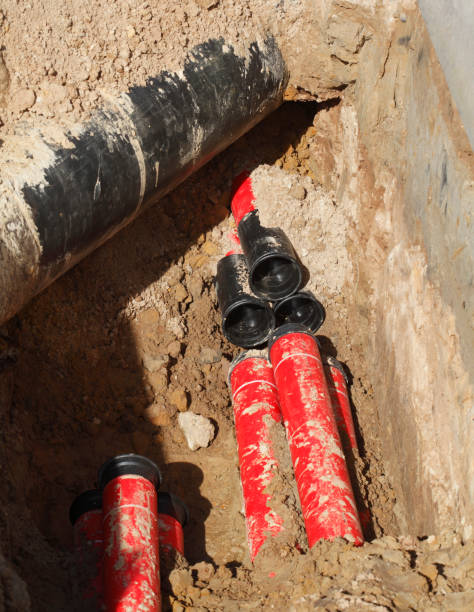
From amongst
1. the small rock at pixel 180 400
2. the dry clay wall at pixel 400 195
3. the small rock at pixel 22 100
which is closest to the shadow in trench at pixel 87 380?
the small rock at pixel 180 400

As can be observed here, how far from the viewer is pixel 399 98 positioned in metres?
4.31

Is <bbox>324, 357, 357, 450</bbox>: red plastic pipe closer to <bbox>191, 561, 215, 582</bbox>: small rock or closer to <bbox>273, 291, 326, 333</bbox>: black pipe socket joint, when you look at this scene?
<bbox>273, 291, 326, 333</bbox>: black pipe socket joint

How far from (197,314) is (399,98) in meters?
2.10

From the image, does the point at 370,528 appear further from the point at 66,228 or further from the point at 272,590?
the point at 66,228

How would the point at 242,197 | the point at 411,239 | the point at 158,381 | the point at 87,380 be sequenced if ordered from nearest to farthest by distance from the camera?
the point at 411,239, the point at 87,380, the point at 158,381, the point at 242,197

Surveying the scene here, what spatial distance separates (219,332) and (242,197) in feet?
3.57

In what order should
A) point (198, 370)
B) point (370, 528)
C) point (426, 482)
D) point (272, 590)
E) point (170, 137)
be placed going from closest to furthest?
1. point (272, 590)
2. point (426, 482)
3. point (370, 528)
4. point (170, 137)
5. point (198, 370)

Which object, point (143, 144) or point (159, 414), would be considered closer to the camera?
point (143, 144)

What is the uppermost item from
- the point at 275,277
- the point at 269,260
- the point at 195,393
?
the point at 269,260

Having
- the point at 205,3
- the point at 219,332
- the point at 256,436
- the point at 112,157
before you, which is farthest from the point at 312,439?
the point at 205,3

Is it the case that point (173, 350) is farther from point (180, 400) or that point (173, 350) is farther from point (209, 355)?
point (180, 400)

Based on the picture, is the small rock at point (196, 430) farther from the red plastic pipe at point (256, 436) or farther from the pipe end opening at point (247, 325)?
the pipe end opening at point (247, 325)

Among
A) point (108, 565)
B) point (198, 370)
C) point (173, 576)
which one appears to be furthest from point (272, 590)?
point (198, 370)

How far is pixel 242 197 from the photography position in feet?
17.8
